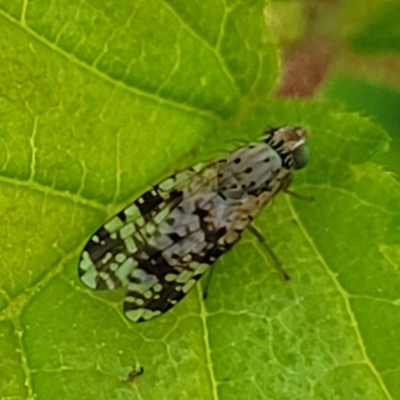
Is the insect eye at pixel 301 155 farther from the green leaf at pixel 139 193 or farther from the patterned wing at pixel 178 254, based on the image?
the patterned wing at pixel 178 254

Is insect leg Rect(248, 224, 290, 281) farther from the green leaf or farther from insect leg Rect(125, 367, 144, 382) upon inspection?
insect leg Rect(125, 367, 144, 382)

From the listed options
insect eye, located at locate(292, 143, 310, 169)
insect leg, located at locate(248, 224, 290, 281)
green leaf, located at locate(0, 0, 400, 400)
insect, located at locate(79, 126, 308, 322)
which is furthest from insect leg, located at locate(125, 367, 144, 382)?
insect eye, located at locate(292, 143, 310, 169)

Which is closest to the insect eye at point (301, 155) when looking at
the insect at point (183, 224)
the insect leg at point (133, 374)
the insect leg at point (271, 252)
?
the insect at point (183, 224)

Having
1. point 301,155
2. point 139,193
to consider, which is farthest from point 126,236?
point 301,155

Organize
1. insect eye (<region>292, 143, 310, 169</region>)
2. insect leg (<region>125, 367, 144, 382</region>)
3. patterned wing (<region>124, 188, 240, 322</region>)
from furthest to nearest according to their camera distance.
Result: insect eye (<region>292, 143, 310, 169</region>) → patterned wing (<region>124, 188, 240, 322</region>) → insect leg (<region>125, 367, 144, 382</region>)

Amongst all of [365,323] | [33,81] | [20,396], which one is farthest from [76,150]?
[365,323]

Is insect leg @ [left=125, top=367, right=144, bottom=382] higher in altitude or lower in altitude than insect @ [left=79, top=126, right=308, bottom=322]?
lower

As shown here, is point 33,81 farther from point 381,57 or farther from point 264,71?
point 381,57
